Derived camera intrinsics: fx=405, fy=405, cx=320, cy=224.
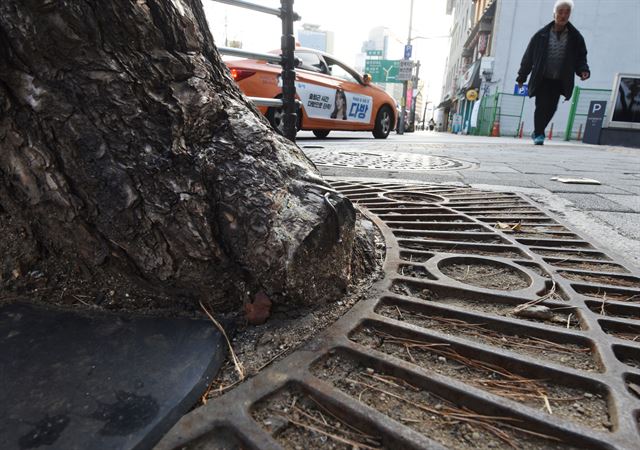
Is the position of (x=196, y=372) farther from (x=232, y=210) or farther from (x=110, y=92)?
(x=110, y=92)

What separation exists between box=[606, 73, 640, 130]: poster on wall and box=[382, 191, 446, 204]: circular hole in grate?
11075mm

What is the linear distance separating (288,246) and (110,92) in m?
0.52

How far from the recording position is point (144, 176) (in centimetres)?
93

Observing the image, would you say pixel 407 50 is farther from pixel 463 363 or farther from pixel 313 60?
pixel 463 363

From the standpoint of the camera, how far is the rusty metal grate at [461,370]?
706mm

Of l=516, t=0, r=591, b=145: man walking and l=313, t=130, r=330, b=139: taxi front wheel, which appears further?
l=313, t=130, r=330, b=139: taxi front wheel

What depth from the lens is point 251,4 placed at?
105 inches

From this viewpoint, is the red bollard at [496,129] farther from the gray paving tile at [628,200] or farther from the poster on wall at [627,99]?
the gray paving tile at [628,200]

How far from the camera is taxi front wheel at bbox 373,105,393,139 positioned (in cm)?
886

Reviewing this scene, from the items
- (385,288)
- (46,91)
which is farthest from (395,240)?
(46,91)

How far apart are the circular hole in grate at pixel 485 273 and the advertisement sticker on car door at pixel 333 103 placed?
5309mm

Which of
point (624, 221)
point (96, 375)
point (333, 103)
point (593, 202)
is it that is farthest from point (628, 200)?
point (333, 103)

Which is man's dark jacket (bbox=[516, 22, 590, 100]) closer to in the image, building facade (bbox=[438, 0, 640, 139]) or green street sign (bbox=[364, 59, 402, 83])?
building facade (bbox=[438, 0, 640, 139])

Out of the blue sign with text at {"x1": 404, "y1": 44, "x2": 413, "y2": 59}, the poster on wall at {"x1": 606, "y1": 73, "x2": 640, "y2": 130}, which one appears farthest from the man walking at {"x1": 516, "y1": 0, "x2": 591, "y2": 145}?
the blue sign with text at {"x1": 404, "y1": 44, "x2": 413, "y2": 59}
